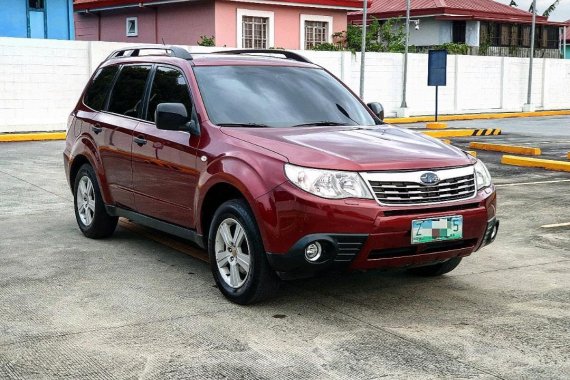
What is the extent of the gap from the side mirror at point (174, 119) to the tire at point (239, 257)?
2.59ft

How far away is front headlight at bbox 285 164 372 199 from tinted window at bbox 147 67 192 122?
1.57 meters

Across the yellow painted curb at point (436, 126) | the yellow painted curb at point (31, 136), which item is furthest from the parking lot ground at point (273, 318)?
the yellow painted curb at point (436, 126)

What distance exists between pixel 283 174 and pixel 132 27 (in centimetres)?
3202

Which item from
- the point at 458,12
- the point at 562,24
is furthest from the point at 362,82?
the point at 562,24

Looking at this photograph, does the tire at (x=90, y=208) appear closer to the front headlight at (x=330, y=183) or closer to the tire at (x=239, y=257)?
the tire at (x=239, y=257)

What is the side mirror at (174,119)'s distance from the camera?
6.40 m

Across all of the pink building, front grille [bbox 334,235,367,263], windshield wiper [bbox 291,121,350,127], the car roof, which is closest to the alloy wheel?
front grille [bbox 334,235,367,263]

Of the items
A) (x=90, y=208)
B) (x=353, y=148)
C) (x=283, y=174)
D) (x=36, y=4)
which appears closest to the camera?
(x=283, y=174)

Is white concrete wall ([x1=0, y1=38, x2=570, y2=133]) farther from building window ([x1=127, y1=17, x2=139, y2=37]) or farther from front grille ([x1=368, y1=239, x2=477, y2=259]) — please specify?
front grille ([x1=368, y1=239, x2=477, y2=259])

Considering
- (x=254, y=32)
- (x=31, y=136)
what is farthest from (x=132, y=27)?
(x=31, y=136)

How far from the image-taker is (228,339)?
5.13 m

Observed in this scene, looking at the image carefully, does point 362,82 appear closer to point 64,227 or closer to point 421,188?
point 64,227

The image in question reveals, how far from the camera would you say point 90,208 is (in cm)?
819

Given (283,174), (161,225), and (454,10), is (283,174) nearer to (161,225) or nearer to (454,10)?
(161,225)
